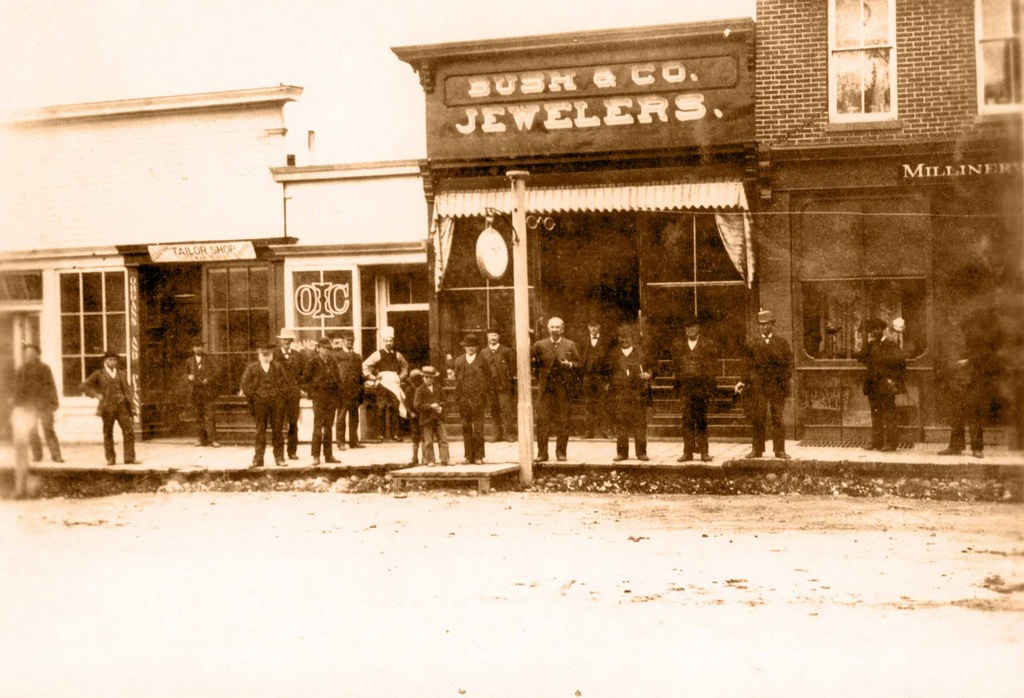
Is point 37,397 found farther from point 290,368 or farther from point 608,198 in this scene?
point 608,198

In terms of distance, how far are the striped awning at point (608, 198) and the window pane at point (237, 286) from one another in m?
4.82

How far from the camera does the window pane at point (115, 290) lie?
6.48 metres

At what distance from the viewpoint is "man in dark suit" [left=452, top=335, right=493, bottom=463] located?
1164 centimetres

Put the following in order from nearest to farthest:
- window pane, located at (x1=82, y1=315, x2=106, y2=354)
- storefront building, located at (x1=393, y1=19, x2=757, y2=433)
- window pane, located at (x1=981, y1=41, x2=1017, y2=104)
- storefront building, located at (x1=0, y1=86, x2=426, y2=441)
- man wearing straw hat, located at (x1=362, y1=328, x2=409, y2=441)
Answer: window pane, located at (x1=981, y1=41, x2=1017, y2=104)
storefront building, located at (x1=0, y1=86, x2=426, y2=441)
window pane, located at (x1=82, y1=315, x2=106, y2=354)
storefront building, located at (x1=393, y1=19, x2=757, y2=433)
man wearing straw hat, located at (x1=362, y1=328, x2=409, y2=441)

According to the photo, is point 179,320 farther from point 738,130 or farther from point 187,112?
point 738,130

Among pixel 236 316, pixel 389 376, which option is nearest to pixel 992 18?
pixel 236 316

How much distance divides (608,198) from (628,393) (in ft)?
8.49

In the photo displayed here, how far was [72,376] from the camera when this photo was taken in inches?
246

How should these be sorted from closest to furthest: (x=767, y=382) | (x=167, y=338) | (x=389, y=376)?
(x=167, y=338), (x=767, y=382), (x=389, y=376)

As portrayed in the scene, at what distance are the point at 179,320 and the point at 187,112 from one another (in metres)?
1.41

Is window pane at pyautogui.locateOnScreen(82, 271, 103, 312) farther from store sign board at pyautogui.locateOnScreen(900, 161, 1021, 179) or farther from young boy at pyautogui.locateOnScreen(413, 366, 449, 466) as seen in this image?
young boy at pyautogui.locateOnScreen(413, 366, 449, 466)

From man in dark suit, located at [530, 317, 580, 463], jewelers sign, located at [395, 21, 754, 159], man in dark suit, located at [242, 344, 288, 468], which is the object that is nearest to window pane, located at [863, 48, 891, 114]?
jewelers sign, located at [395, 21, 754, 159]

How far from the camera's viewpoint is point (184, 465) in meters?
7.49

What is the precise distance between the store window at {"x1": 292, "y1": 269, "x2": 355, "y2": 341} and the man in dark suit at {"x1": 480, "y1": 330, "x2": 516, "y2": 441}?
8.46 feet
